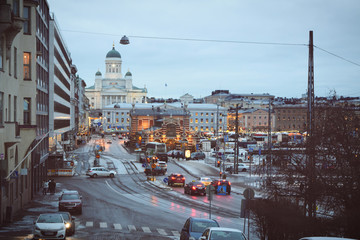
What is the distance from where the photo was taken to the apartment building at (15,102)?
83.5 ft

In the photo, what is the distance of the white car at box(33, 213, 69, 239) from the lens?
21672 millimetres

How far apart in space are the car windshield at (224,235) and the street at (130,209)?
27.5 feet

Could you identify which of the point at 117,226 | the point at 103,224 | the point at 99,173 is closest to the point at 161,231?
the point at 117,226

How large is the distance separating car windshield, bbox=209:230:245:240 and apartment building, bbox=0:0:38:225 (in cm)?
1278

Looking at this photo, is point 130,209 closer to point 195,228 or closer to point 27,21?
point 27,21

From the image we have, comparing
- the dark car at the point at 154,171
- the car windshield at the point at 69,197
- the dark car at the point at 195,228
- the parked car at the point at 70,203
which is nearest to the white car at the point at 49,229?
the dark car at the point at 195,228

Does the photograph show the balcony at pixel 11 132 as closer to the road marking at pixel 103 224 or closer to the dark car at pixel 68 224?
the dark car at pixel 68 224

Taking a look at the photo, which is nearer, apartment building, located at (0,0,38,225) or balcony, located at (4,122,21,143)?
balcony, located at (4,122,21,143)

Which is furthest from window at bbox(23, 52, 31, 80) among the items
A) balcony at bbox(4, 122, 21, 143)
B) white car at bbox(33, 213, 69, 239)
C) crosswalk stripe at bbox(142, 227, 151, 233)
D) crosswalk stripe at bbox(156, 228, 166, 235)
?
white car at bbox(33, 213, 69, 239)

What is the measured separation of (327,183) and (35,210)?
67.9ft

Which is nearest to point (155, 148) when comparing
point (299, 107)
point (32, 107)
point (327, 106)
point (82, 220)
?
point (32, 107)

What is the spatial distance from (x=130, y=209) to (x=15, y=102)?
10452 millimetres

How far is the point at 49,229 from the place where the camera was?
21.7 m

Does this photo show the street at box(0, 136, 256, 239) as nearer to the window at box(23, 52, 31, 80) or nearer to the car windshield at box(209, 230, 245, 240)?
the car windshield at box(209, 230, 245, 240)
